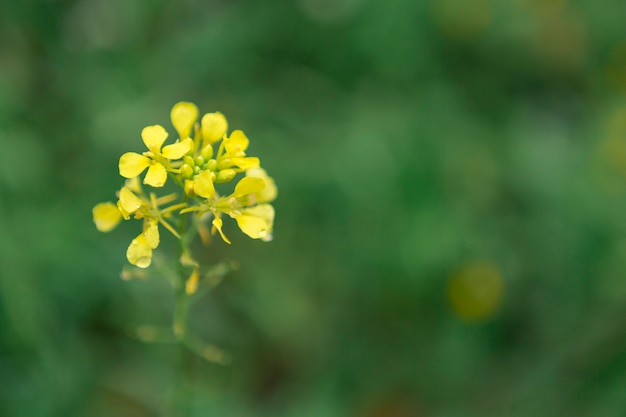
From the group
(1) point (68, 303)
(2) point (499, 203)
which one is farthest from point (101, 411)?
(2) point (499, 203)

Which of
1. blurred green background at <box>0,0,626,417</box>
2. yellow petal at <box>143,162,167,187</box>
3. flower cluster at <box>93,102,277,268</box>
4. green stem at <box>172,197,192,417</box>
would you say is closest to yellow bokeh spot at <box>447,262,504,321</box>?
blurred green background at <box>0,0,626,417</box>

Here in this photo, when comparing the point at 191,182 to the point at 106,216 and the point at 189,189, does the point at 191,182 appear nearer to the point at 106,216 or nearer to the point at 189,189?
the point at 189,189

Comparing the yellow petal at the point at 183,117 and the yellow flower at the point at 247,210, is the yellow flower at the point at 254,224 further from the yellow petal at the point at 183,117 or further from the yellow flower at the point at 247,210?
the yellow petal at the point at 183,117

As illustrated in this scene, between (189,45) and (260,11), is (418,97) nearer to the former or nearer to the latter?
(260,11)

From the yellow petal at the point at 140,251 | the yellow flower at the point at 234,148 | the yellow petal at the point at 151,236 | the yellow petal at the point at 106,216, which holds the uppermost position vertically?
the yellow flower at the point at 234,148

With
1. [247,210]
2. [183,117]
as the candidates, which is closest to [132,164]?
[183,117]

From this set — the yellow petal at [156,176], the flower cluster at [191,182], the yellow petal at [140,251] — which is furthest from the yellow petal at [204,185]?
the yellow petal at [140,251]
